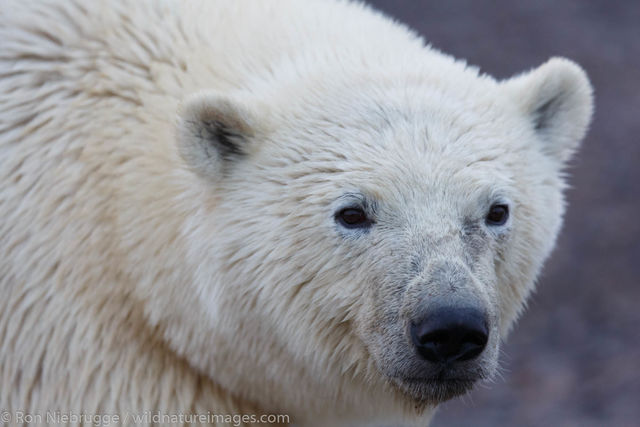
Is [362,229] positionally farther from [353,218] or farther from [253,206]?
[253,206]

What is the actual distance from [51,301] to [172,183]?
27.0 inches

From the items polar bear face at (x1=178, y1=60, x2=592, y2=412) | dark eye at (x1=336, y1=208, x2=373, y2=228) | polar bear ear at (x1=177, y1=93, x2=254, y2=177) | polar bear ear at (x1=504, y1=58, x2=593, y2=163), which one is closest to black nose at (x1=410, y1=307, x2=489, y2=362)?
polar bear face at (x1=178, y1=60, x2=592, y2=412)

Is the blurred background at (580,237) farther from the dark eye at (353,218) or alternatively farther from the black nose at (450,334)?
the dark eye at (353,218)

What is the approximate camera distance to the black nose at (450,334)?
318 cm

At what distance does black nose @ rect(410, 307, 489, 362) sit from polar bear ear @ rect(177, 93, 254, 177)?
1000 millimetres

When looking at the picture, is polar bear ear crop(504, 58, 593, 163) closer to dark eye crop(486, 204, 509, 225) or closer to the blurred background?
dark eye crop(486, 204, 509, 225)

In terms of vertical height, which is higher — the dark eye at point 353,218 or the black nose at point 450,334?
the dark eye at point 353,218

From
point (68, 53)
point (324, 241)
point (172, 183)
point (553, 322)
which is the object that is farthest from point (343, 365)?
point (553, 322)

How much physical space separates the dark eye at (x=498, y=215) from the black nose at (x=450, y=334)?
1.58 ft

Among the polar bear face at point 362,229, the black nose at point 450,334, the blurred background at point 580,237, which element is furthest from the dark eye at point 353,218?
the blurred background at point 580,237

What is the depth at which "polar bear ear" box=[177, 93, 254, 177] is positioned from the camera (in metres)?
3.47

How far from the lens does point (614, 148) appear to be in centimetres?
1019

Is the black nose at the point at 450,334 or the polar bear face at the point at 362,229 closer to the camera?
the black nose at the point at 450,334

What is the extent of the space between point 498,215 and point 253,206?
95 cm
